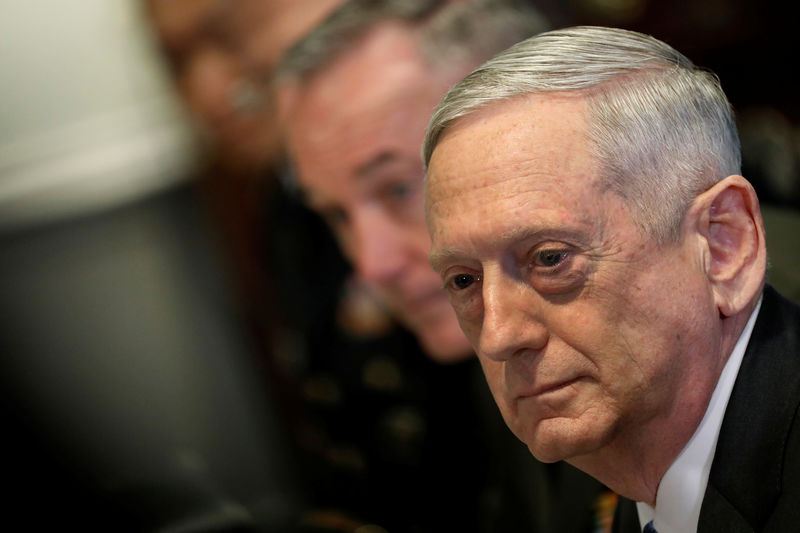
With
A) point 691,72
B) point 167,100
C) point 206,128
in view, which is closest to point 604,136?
point 691,72

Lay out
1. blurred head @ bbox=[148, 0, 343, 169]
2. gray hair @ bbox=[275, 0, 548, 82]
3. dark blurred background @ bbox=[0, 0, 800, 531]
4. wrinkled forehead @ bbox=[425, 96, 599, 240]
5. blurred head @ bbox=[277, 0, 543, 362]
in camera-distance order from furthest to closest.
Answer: dark blurred background @ bbox=[0, 0, 800, 531] → blurred head @ bbox=[148, 0, 343, 169] → blurred head @ bbox=[277, 0, 543, 362] → gray hair @ bbox=[275, 0, 548, 82] → wrinkled forehead @ bbox=[425, 96, 599, 240]

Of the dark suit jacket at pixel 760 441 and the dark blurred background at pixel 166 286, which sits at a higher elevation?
the dark suit jacket at pixel 760 441

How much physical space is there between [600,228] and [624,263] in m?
0.04

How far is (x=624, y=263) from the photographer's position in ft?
2.55

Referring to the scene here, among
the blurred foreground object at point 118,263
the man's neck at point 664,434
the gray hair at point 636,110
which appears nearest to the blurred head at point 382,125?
the gray hair at point 636,110

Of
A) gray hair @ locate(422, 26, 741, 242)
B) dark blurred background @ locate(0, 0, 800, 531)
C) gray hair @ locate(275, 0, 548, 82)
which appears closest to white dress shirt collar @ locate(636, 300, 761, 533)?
gray hair @ locate(422, 26, 741, 242)

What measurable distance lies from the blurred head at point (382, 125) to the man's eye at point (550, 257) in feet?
1.74

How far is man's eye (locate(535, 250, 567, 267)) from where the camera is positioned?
30.5 inches

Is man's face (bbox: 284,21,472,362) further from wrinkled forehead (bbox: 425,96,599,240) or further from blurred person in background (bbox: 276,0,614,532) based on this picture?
wrinkled forehead (bbox: 425,96,599,240)

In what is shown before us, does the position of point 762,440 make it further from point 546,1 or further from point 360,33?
point 360,33

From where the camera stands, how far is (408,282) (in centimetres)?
153

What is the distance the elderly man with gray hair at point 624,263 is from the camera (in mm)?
771

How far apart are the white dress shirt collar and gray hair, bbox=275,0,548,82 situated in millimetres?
543

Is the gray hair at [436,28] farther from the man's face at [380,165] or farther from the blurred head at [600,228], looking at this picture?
the blurred head at [600,228]
